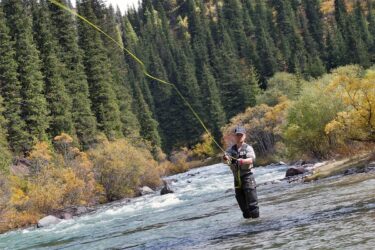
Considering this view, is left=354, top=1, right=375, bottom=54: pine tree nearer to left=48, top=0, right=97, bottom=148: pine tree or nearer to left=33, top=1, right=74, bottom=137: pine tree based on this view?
left=48, top=0, right=97, bottom=148: pine tree

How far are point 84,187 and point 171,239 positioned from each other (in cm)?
2915

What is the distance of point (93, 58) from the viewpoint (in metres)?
69.6

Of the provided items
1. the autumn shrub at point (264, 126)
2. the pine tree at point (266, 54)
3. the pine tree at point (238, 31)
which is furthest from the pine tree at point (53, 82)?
the pine tree at point (238, 31)

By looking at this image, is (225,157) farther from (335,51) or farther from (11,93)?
(335,51)

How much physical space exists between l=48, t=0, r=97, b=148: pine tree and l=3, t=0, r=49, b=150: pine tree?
16.9 feet

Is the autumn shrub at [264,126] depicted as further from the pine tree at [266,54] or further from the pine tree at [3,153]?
the pine tree at [266,54]

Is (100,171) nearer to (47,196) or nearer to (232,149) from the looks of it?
(47,196)

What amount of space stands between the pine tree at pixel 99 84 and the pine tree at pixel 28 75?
36.9ft

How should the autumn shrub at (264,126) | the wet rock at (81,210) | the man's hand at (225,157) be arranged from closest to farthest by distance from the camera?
the man's hand at (225,157), the wet rock at (81,210), the autumn shrub at (264,126)

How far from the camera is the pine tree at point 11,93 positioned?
49.2m

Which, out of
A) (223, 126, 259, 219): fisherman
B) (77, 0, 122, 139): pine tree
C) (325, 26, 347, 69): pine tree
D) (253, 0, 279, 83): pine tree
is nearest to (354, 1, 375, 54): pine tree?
(325, 26, 347, 69): pine tree

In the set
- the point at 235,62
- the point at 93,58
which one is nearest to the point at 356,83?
the point at 93,58

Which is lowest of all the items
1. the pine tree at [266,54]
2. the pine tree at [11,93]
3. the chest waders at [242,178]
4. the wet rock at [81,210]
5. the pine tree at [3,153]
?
the wet rock at [81,210]

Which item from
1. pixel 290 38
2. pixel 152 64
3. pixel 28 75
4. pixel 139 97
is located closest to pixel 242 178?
pixel 28 75
